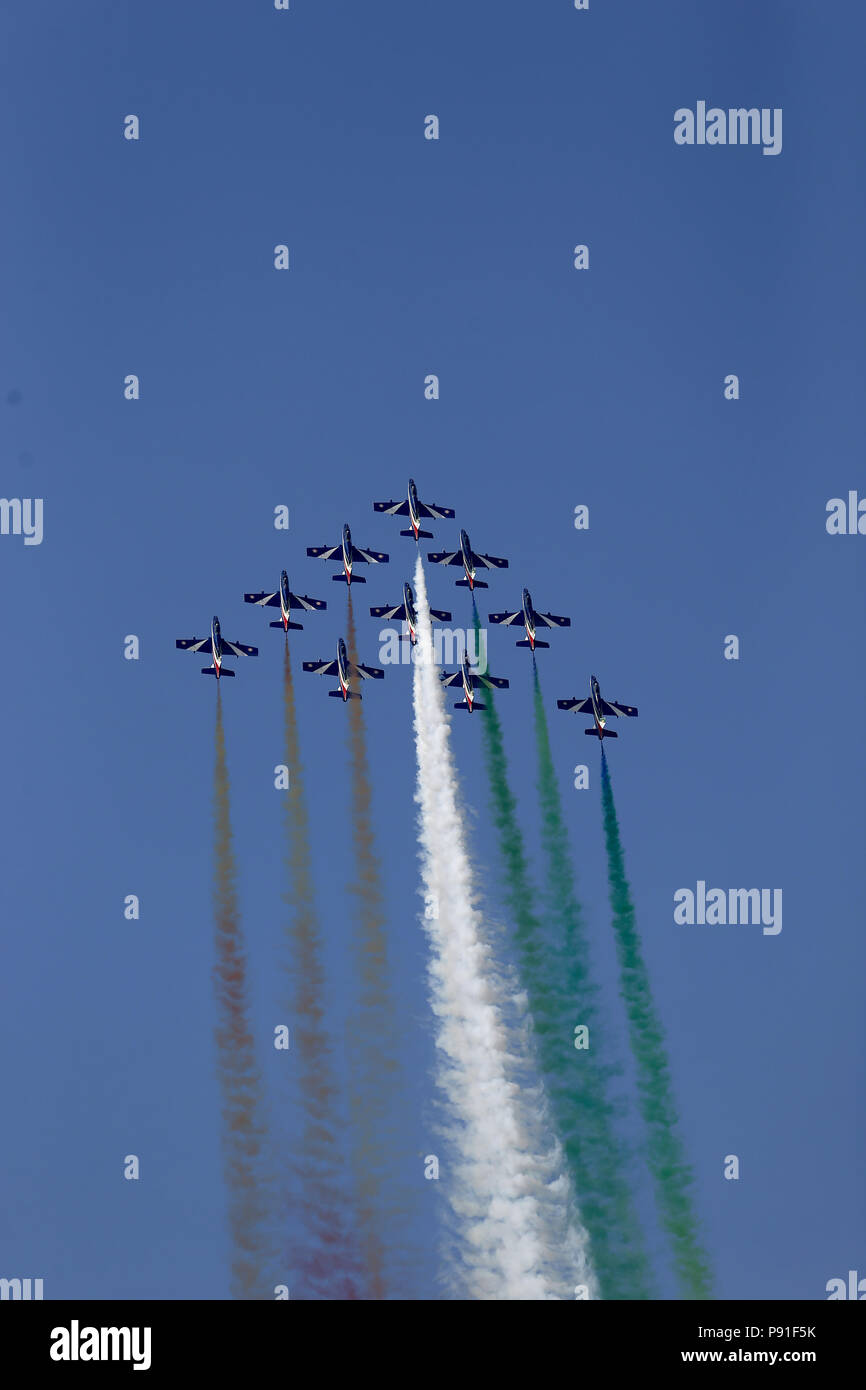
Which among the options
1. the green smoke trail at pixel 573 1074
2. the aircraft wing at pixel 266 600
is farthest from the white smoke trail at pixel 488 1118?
the aircraft wing at pixel 266 600

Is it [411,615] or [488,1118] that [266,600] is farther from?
[488,1118]

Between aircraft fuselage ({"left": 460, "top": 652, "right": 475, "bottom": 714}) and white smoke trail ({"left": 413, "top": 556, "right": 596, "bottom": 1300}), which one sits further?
aircraft fuselage ({"left": 460, "top": 652, "right": 475, "bottom": 714})

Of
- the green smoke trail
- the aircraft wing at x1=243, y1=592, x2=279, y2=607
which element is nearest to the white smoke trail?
the green smoke trail

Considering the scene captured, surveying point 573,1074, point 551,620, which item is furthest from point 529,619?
point 573,1074

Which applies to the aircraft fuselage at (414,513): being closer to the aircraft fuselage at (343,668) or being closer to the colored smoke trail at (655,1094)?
the aircraft fuselage at (343,668)

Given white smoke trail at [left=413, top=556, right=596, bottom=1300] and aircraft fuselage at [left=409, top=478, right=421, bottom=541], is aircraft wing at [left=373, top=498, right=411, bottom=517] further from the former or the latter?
white smoke trail at [left=413, top=556, right=596, bottom=1300]
